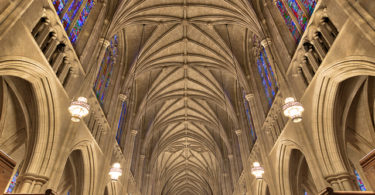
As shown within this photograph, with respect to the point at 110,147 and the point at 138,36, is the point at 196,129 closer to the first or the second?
the point at 138,36

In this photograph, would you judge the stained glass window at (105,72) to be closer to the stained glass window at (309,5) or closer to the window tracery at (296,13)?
the window tracery at (296,13)

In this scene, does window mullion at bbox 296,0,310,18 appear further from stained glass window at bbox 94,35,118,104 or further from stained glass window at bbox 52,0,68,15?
stained glass window at bbox 94,35,118,104

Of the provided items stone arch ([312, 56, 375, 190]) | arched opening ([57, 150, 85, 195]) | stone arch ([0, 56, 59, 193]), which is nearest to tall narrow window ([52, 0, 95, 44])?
stone arch ([0, 56, 59, 193])

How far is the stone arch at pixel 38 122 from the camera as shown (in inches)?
286

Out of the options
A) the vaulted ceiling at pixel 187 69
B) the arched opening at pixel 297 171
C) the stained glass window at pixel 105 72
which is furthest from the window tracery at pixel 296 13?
the stained glass window at pixel 105 72

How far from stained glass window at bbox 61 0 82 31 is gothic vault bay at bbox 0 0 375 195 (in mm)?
44

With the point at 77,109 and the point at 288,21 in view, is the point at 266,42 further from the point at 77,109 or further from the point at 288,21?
the point at 77,109

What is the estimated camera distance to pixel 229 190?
25.0 m

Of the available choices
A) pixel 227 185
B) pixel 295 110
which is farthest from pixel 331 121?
pixel 227 185

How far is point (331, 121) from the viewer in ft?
28.4

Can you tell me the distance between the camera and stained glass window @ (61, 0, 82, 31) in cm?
970

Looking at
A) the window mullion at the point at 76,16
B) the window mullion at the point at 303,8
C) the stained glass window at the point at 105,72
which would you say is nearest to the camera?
the window mullion at the point at 303,8

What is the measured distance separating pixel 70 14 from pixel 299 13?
31.3ft

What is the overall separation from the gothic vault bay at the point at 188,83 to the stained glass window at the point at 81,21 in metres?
0.06
